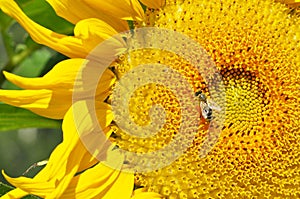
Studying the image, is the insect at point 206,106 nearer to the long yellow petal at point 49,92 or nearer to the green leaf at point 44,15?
the long yellow petal at point 49,92

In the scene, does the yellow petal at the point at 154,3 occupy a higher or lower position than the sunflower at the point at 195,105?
higher

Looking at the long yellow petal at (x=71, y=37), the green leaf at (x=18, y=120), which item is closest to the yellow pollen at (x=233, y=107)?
the long yellow petal at (x=71, y=37)

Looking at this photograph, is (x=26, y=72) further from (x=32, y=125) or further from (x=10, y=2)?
(x=10, y=2)

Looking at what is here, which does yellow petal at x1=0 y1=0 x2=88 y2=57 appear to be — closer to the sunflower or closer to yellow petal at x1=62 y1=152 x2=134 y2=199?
the sunflower

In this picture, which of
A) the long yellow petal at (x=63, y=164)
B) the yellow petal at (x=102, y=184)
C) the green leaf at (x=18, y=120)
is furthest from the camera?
the green leaf at (x=18, y=120)

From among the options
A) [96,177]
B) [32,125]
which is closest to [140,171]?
[96,177]

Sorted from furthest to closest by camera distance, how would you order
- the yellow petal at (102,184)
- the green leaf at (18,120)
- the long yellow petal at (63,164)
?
1. the green leaf at (18,120)
2. the yellow petal at (102,184)
3. the long yellow petal at (63,164)

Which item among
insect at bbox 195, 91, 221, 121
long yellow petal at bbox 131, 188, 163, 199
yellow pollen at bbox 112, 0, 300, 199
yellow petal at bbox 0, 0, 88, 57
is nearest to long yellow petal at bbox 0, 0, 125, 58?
yellow petal at bbox 0, 0, 88, 57
